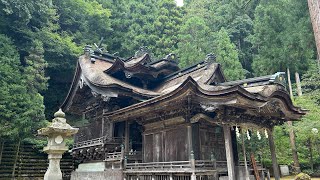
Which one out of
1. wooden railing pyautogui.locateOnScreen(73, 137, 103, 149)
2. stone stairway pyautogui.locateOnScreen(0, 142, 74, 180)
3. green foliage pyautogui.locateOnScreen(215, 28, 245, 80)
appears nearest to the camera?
wooden railing pyautogui.locateOnScreen(73, 137, 103, 149)

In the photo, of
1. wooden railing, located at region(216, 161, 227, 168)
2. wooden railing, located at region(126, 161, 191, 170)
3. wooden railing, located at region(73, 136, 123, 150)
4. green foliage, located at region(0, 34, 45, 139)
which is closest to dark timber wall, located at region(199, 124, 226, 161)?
wooden railing, located at region(216, 161, 227, 168)

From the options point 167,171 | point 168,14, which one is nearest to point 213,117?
point 167,171

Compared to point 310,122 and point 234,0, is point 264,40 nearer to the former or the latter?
point 234,0

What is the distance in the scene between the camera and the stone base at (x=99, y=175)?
12.3 m

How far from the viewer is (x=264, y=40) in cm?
2655

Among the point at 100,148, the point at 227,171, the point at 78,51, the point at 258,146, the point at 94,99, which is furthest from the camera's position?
the point at 78,51

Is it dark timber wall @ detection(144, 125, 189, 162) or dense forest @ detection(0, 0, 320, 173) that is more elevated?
dense forest @ detection(0, 0, 320, 173)

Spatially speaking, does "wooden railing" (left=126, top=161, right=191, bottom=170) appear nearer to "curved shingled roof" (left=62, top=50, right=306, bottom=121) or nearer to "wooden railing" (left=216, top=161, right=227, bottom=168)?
"wooden railing" (left=216, top=161, right=227, bottom=168)

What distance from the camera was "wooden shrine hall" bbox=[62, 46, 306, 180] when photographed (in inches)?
358

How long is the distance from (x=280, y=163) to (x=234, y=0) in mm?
19318

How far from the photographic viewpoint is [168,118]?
11.3 m

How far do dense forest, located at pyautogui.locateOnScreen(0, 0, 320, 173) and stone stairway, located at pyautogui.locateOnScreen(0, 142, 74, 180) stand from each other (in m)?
1.33

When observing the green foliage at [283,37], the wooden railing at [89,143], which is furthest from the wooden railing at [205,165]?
the green foliage at [283,37]

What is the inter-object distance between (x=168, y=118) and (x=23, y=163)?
13.4 meters
